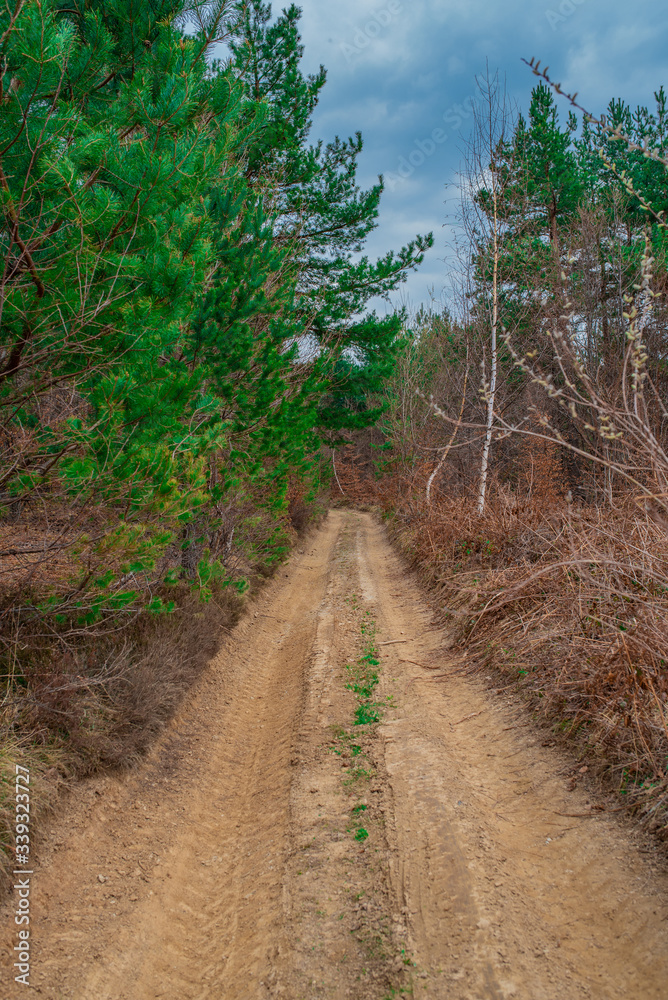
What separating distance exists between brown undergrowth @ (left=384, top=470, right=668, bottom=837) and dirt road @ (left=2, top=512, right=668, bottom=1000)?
0.31 meters

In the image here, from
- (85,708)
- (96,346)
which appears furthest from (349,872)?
(96,346)

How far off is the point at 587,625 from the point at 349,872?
8.67ft

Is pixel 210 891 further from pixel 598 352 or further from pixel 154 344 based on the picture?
pixel 598 352

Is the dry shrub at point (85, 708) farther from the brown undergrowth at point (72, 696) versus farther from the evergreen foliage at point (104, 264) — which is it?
the evergreen foliage at point (104, 264)

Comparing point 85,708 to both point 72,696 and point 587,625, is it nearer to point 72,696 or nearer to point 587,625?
point 72,696

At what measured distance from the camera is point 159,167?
3.20 meters

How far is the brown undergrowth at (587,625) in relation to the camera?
3.37 metres

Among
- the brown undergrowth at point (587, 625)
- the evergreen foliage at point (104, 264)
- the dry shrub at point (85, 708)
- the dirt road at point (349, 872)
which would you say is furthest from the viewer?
the brown undergrowth at point (587, 625)

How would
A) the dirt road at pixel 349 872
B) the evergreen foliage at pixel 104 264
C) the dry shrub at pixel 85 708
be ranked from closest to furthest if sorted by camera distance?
the dirt road at pixel 349 872, the evergreen foliage at pixel 104 264, the dry shrub at pixel 85 708

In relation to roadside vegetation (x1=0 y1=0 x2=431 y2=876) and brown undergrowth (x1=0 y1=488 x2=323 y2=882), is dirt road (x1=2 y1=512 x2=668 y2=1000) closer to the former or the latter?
brown undergrowth (x1=0 y1=488 x2=323 y2=882)

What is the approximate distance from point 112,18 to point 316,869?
5.98 metres

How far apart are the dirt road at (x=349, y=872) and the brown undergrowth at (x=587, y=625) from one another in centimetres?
31

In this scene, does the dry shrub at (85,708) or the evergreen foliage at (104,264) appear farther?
the dry shrub at (85,708)

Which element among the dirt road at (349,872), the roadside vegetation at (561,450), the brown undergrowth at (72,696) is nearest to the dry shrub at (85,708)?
the brown undergrowth at (72,696)
